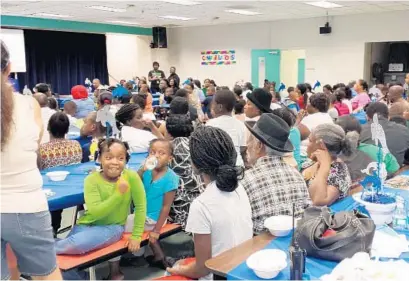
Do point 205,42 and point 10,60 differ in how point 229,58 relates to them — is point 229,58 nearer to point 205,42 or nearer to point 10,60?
point 205,42

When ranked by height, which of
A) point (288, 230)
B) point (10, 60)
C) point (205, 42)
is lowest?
point (288, 230)

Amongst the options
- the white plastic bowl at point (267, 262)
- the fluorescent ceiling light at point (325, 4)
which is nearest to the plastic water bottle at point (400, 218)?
the white plastic bowl at point (267, 262)

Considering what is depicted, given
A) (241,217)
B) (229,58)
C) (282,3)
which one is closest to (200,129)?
(241,217)

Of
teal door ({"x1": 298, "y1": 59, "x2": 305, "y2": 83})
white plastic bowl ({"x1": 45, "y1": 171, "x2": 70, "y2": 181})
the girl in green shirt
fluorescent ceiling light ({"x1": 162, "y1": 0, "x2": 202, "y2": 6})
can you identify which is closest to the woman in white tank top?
the girl in green shirt

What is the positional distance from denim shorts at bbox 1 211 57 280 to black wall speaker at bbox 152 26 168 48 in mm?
12924

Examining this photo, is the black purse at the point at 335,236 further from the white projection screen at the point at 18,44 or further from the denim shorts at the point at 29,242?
the white projection screen at the point at 18,44

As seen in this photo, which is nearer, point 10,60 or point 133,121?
point 10,60

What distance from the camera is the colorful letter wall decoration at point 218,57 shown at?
530 inches

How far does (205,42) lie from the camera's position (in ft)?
45.3

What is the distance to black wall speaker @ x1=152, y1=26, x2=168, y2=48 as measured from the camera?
46.2 feet

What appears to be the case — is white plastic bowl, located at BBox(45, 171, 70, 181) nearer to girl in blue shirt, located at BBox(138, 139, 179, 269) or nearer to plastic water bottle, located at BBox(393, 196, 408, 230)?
girl in blue shirt, located at BBox(138, 139, 179, 269)

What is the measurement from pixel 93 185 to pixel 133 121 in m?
1.57

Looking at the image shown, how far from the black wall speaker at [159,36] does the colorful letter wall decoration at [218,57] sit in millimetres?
1361

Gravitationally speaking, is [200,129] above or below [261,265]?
above
